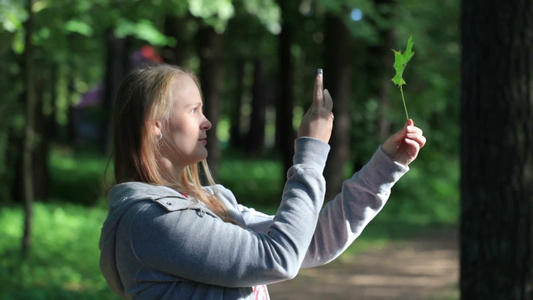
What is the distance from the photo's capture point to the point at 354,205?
7.42 feet

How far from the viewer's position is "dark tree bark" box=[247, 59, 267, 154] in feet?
102

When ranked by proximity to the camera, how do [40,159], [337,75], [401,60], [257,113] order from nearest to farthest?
[401,60] < [337,75] < [40,159] < [257,113]

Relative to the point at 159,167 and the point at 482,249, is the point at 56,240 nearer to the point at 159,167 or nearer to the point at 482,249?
the point at 482,249

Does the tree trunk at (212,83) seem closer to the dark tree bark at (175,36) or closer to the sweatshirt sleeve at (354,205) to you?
the dark tree bark at (175,36)

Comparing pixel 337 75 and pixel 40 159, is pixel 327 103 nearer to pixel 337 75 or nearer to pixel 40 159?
pixel 337 75

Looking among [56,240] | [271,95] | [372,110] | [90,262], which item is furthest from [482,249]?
[271,95]

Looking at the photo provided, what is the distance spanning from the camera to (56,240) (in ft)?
40.2

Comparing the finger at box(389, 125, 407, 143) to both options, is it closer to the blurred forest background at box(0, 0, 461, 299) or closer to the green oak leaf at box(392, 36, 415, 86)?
the green oak leaf at box(392, 36, 415, 86)

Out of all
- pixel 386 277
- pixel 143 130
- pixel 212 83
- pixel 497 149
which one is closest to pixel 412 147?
pixel 143 130

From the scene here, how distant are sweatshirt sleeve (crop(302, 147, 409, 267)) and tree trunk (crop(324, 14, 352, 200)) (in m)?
12.3

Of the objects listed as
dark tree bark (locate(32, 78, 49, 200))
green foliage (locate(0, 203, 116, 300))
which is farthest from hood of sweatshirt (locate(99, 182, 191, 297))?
dark tree bark (locate(32, 78, 49, 200))

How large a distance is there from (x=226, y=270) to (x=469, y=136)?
3.33 m

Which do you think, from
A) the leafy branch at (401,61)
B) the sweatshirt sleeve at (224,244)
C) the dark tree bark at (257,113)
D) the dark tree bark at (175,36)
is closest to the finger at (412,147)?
the leafy branch at (401,61)

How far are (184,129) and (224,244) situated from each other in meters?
0.35
